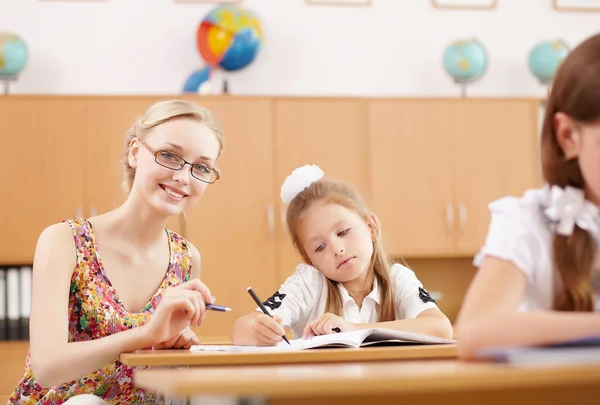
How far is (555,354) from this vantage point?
83cm

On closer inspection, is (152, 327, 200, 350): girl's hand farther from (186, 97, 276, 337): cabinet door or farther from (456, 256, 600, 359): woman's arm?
(186, 97, 276, 337): cabinet door

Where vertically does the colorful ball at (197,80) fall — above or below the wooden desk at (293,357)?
above

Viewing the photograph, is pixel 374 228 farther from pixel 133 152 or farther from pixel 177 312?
pixel 177 312

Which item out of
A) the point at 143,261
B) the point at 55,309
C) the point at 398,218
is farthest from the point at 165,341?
the point at 398,218

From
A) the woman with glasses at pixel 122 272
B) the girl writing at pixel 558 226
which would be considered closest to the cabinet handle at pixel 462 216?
the woman with glasses at pixel 122 272

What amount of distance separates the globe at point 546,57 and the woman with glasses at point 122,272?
9.33ft

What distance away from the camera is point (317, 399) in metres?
0.87

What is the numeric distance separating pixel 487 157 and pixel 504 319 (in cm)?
342

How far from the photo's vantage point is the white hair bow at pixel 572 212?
1131 mm

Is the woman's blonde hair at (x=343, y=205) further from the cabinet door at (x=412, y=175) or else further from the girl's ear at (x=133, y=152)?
the cabinet door at (x=412, y=175)

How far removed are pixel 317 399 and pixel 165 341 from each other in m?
0.80

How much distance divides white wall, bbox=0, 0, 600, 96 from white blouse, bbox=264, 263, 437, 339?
245 centimetres

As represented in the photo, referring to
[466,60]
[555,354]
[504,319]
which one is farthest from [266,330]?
[466,60]

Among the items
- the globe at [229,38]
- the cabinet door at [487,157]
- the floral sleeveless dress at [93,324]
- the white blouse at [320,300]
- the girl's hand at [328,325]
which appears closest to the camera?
the girl's hand at [328,325]
